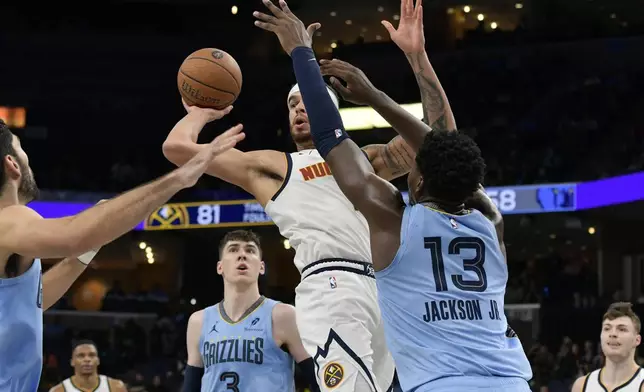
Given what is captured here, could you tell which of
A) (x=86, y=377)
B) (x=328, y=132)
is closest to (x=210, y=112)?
(x=328, y=132)

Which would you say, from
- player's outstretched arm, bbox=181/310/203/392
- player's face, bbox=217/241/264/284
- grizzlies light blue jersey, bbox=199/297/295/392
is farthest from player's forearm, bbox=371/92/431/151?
player's outstretched arm, bbox=181/310/203/392

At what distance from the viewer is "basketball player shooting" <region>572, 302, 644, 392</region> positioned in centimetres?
736

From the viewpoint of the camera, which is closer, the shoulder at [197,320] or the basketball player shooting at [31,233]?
the basketball player shooting at [31,233]

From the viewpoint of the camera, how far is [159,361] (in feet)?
65.6

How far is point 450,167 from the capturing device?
3586 mm

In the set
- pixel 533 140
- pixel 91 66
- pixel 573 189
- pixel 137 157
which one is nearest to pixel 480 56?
pixel 533 140

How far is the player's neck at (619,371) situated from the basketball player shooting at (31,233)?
4.96m

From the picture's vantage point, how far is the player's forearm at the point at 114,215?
3443mm

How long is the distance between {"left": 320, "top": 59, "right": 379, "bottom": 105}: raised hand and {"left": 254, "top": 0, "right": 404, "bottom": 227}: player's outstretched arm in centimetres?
12

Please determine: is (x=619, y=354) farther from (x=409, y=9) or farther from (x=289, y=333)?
(x=409, y=9)

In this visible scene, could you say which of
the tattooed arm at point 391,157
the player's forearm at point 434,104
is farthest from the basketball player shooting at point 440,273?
the tattooed arm at point 391,157

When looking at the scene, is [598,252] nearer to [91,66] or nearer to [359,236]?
[91,66]

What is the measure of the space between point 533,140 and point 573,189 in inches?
97.7

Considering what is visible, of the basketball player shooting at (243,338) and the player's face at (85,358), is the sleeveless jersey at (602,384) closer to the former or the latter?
the basketball player shooting at (243,338)
